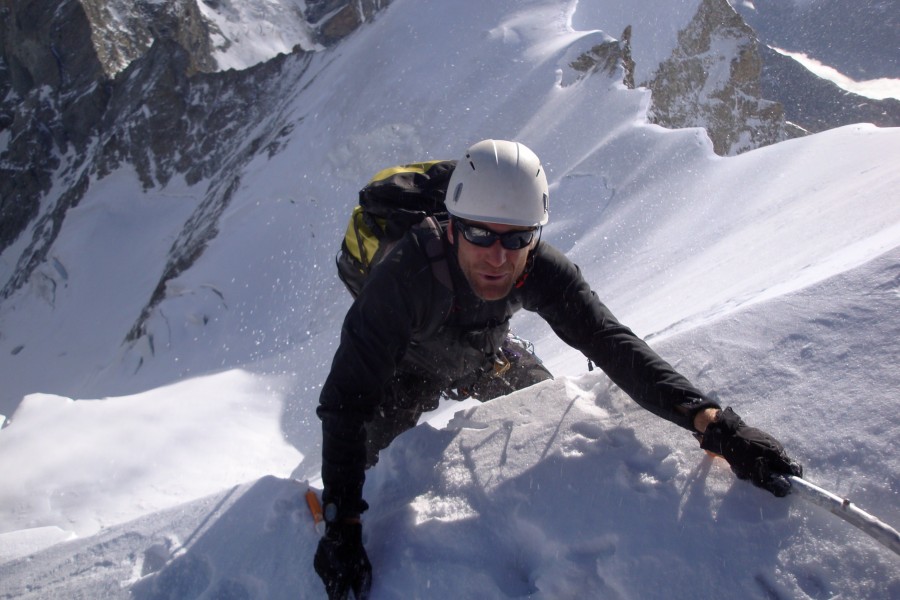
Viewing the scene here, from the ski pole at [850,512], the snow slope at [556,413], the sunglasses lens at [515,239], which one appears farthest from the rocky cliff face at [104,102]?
the ski pole at [850,512]

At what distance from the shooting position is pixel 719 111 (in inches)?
1291

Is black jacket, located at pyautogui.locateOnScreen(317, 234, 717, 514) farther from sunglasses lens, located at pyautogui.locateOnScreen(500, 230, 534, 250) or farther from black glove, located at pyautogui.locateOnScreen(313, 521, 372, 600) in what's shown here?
sunglasses lens, located at pyautogui.locateOnScreen(500, 230, 534, 250)

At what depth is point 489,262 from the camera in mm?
2525

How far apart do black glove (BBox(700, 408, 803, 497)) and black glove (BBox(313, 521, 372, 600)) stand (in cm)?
126

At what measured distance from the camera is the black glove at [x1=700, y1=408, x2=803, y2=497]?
2004 millimetres

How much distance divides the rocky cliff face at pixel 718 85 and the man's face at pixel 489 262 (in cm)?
2469

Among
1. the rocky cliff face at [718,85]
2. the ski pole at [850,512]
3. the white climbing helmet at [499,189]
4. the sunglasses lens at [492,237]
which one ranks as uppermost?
the white climbing helmet at [499,189]

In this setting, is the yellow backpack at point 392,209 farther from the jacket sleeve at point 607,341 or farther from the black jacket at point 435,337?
the jacket sleeve at point 607,341

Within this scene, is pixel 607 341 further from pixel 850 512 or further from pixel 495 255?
pixel 850 512

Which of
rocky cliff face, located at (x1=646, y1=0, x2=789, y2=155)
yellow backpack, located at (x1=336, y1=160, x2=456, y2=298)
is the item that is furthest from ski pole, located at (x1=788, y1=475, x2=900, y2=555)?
rocky cliff face, located at (x1=646, y1=0, x2=789, y2=155)

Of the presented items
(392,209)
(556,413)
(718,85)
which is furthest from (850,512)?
(718,85)

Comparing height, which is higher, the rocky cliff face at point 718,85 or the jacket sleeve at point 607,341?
the jacket sleeve at point 607,341

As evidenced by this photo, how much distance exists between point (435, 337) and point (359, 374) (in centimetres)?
65

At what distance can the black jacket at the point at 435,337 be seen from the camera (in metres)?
2.29
